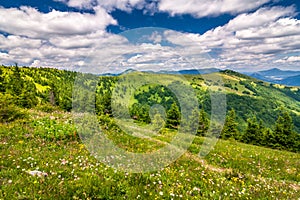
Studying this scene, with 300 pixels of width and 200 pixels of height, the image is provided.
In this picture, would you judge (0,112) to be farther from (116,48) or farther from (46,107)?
(116,48)

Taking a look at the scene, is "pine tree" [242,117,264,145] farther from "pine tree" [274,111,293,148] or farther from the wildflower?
the wildflower

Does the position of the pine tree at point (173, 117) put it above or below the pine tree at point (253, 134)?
above

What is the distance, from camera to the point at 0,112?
52.6 feet

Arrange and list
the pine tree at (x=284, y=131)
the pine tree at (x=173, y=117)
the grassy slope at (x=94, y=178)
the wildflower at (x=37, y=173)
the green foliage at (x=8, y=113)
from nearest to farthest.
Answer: the grassy slope at (x=94, y=178), the wildflower at (x=37, y=173), the green foliage at (x=8, y=113), the pine tree at (x=284, y=131), the pine tree at (x=173, y=117)

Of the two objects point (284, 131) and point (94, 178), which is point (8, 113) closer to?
point (94, 178)

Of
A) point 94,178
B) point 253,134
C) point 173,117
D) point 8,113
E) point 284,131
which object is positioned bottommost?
point 253,134

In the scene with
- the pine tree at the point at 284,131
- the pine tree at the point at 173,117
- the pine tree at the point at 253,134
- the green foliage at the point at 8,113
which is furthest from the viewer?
the pine tree at the point at 173,117

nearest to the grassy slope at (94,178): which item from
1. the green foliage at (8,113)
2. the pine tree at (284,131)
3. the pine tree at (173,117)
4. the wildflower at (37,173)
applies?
the wildflower at (37,173)

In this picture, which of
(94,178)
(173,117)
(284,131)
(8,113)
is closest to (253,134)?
(284,131)

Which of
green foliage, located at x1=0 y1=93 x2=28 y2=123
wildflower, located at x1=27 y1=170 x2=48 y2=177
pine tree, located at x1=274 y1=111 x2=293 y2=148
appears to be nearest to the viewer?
wildflower, located at x1=27 y1=170 x2=48 y2=177

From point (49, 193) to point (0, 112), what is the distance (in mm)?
13027

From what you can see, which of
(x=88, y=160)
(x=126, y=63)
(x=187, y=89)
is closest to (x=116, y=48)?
(x=126, y=63)

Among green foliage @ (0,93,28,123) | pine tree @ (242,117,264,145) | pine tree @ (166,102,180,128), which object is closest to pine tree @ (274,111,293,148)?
pine tree @ (242,117,264,145)

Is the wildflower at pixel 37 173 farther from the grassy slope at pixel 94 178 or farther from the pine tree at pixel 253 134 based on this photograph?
the pine tree at pixel 253 134
